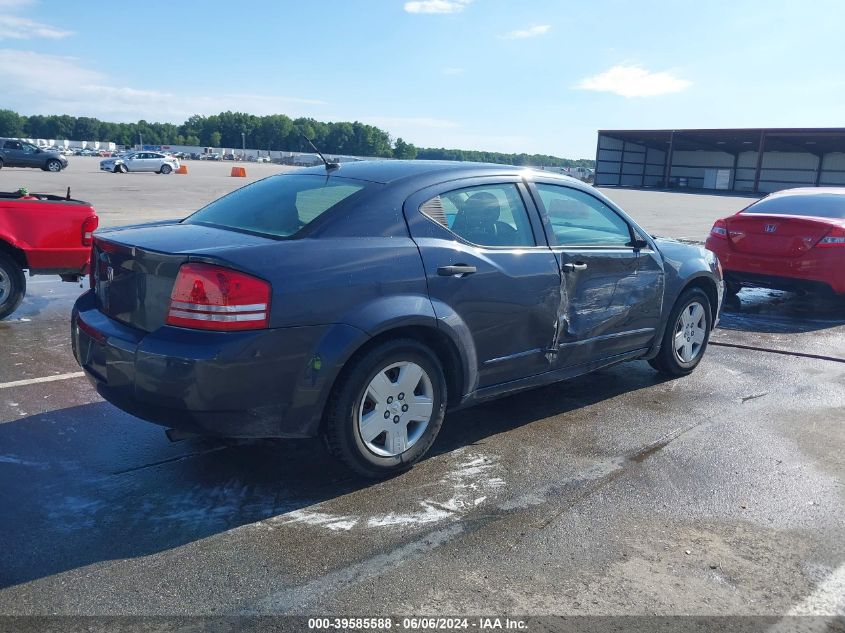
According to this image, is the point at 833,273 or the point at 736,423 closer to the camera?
the point at 736,423

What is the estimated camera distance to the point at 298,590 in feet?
9.44

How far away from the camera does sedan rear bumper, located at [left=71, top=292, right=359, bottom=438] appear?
3.30m

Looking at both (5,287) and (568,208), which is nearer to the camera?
(568,208)

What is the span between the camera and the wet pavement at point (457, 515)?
2887 millimetres

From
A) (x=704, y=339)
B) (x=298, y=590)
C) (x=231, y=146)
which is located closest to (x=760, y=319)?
(x=704, y=339)

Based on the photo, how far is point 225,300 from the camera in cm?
333

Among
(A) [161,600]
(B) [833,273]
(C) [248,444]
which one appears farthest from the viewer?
(B) [833,273]

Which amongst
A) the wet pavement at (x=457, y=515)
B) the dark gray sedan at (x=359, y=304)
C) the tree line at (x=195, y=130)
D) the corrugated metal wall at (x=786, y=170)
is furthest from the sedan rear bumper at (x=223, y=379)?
the tree line at (x=195, y=130)

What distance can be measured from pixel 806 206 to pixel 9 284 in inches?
354

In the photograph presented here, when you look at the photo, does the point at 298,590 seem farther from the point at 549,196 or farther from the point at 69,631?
the point at 549,196

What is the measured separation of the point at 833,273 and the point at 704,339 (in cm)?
323

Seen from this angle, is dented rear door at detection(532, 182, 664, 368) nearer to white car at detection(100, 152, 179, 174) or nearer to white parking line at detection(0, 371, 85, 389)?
white parking line at detection(0, 371, 85, 389)

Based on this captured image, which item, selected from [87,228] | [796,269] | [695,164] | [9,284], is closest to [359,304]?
[87,228]

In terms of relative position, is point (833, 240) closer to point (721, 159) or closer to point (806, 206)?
point (806, 206)
